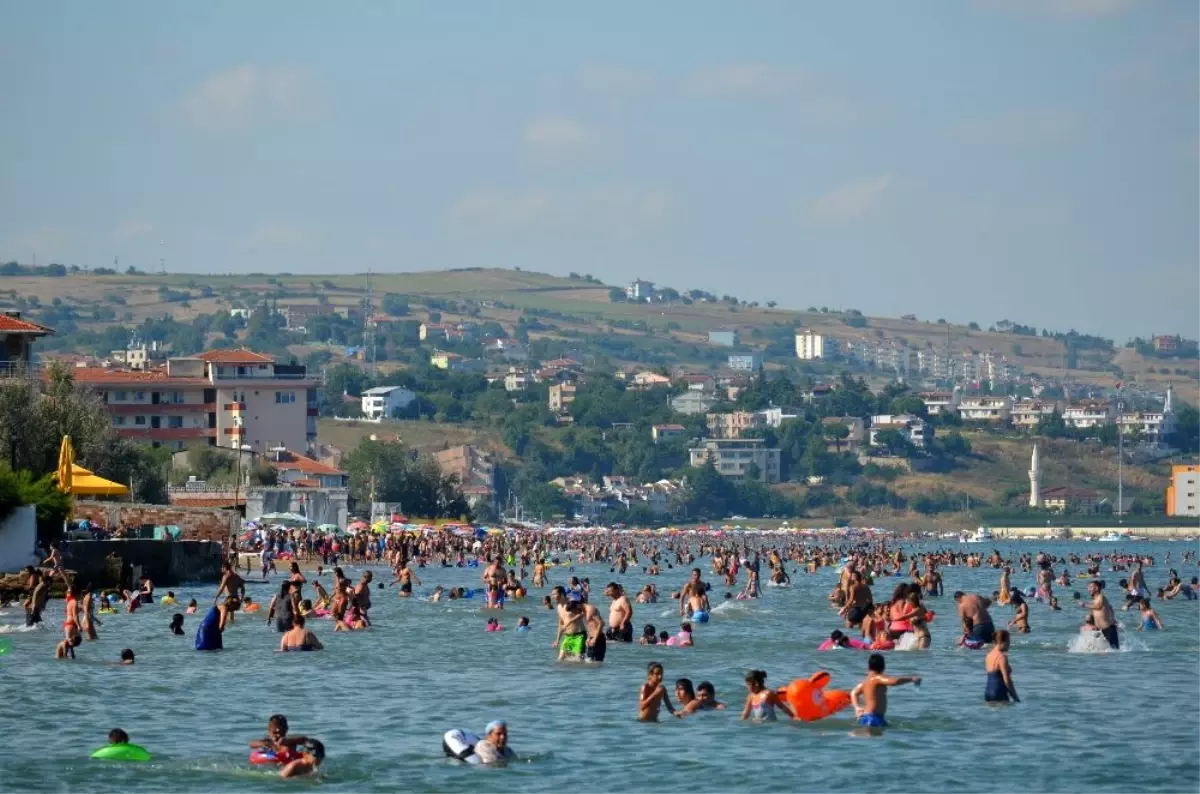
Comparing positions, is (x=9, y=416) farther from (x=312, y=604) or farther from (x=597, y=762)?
(x=597, y=762)

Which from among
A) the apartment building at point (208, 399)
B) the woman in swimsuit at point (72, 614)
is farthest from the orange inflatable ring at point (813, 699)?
the apartment building at point (208, 399)

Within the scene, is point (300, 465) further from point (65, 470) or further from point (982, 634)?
point (982, 634)

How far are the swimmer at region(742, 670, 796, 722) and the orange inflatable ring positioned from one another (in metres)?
0.12

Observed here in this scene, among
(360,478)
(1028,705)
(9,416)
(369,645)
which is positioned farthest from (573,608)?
(360,478)

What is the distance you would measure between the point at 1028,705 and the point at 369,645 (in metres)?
14.8

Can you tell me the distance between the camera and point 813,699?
27.2 meters

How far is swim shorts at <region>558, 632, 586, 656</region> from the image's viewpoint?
3559 centimetres

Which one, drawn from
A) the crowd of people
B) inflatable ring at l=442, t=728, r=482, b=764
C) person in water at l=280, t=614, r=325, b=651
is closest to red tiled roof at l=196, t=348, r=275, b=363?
the crowd of people

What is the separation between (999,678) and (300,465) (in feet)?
332

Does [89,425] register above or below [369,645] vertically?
above

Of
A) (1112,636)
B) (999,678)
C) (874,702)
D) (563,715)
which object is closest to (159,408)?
(1112,636)

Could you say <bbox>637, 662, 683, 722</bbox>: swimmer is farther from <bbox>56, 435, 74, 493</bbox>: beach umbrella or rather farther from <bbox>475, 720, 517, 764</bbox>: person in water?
<bbox>56, 435, 74, 493</bbox>: beach umbrella

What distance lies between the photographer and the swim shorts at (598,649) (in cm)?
3534

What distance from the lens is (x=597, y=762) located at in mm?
24500
